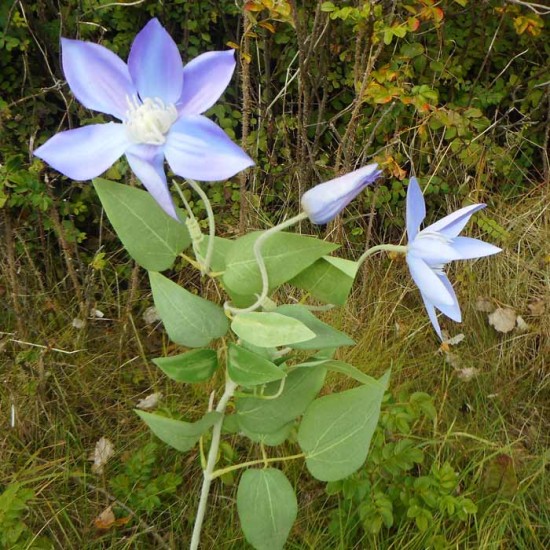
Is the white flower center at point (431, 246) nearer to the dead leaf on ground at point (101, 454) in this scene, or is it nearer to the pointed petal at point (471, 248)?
the pointed petal at point (471, 248)

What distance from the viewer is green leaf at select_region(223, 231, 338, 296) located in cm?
65

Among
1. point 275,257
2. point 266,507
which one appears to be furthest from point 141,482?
point 275,257

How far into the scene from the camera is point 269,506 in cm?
84

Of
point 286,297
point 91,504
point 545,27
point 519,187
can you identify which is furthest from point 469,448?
point 545,27

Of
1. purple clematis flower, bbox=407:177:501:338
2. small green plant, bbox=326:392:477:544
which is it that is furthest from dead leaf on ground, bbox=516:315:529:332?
purple clematis flower, bbox=407:177:501:338

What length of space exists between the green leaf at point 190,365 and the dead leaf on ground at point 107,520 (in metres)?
0.81

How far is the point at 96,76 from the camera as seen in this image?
1.98 feet

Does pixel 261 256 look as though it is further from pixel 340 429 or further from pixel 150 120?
pixel 340 429

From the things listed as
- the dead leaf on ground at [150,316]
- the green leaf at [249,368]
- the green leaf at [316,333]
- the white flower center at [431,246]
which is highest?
the white flower center at [431,246]

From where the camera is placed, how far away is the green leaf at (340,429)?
0.82 metres

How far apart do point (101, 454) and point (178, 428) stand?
90cm

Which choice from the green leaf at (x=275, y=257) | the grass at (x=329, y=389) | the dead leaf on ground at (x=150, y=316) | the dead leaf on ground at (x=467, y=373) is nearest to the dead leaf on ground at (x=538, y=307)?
the grass at (x=329, y=389)

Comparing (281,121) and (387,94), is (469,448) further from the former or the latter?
(281,121)

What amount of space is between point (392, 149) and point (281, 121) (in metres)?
0.36
